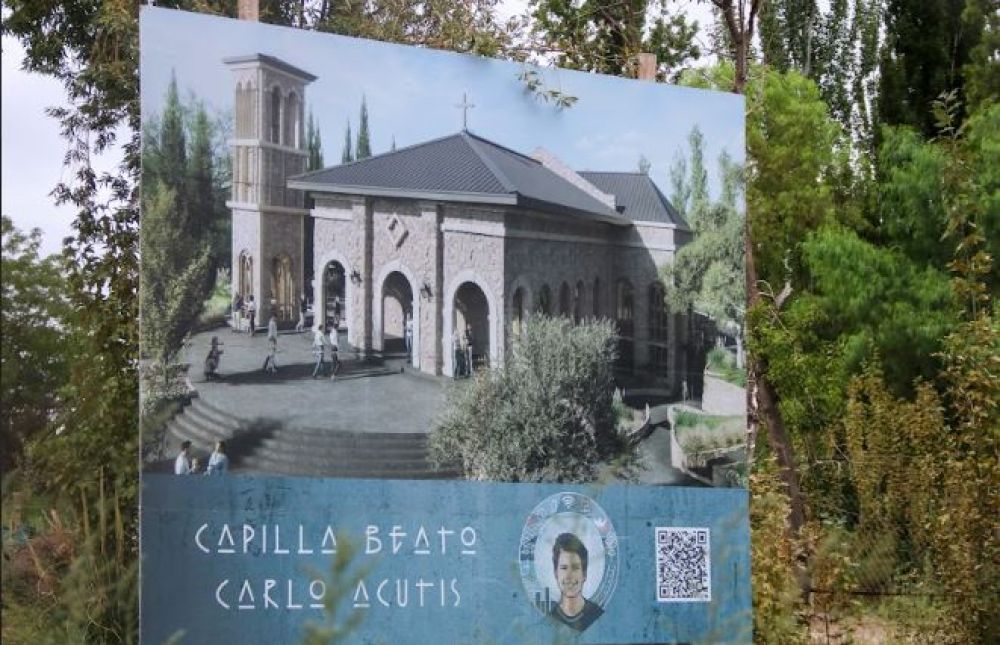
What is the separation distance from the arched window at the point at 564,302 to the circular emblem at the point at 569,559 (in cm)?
106

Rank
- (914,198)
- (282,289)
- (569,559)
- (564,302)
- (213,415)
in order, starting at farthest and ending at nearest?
1. (914,198)
2. (564,302)
3. (569,559)
4. (282,289)
5. (213,415)

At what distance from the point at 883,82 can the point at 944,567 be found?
13.3 meters

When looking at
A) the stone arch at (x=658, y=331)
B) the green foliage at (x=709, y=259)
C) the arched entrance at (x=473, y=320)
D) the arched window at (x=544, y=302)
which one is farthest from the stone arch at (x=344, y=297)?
the green foliage at (x=709, y=259)

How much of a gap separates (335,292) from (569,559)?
6.55ft

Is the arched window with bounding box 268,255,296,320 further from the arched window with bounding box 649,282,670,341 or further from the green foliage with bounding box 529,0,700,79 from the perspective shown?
the green foliage with bounding box 529,0,700,79

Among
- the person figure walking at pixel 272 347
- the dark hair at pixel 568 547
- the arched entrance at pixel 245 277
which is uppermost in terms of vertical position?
the arched entrance at pixel 245 277

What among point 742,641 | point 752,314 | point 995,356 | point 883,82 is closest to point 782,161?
point 883,82

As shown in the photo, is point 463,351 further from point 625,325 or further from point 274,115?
point 274,115

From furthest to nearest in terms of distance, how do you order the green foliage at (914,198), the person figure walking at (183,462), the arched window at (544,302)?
the green foliage at (914,198), the arched window at (544,302), the person figure walking at (183,462)

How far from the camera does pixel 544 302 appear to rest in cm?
844

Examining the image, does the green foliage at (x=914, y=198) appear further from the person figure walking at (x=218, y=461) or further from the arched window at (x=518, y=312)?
the person figure walking at (x=218, y=461)

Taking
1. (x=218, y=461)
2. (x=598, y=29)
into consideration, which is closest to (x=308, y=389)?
(x=218, y=461)

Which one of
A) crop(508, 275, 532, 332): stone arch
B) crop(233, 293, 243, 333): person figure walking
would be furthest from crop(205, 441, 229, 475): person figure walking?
crop(508, 275, 532, 332): stone arch

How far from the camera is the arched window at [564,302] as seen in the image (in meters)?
8.49
